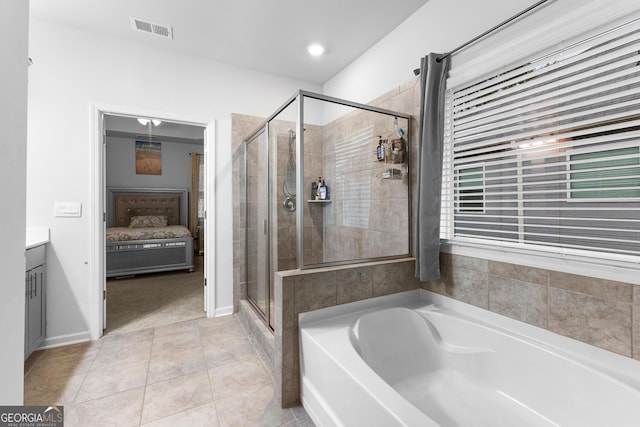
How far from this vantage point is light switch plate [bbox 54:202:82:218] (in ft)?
7.64

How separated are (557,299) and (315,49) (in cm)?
263

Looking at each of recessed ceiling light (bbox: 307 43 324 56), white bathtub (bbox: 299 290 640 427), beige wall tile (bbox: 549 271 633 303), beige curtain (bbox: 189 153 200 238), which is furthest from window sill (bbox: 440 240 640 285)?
beige curtain (bbox: 189 153 200 238)

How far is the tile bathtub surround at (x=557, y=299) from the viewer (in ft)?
3.95

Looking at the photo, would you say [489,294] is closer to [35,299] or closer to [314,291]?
[314,291]

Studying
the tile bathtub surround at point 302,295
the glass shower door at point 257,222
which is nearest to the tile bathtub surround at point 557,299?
the tile bathtub surround at point 302,295

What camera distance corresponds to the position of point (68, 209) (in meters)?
2.36

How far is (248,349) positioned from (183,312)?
116cm

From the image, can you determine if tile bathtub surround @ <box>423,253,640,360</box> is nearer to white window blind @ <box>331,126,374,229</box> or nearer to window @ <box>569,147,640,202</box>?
window @ <box>569,147,640,202</box>

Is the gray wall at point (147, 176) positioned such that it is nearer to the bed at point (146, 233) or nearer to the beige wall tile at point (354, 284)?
the bed at point (146, 233)

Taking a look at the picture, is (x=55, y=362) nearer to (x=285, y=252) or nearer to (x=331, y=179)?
(x=285, y=252)

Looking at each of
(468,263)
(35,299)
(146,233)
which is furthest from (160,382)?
(146,233)

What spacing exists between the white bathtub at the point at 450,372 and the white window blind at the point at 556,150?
51 cm

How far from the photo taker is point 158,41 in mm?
2559

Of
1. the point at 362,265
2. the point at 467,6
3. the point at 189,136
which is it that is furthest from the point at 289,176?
the point at 189,136
